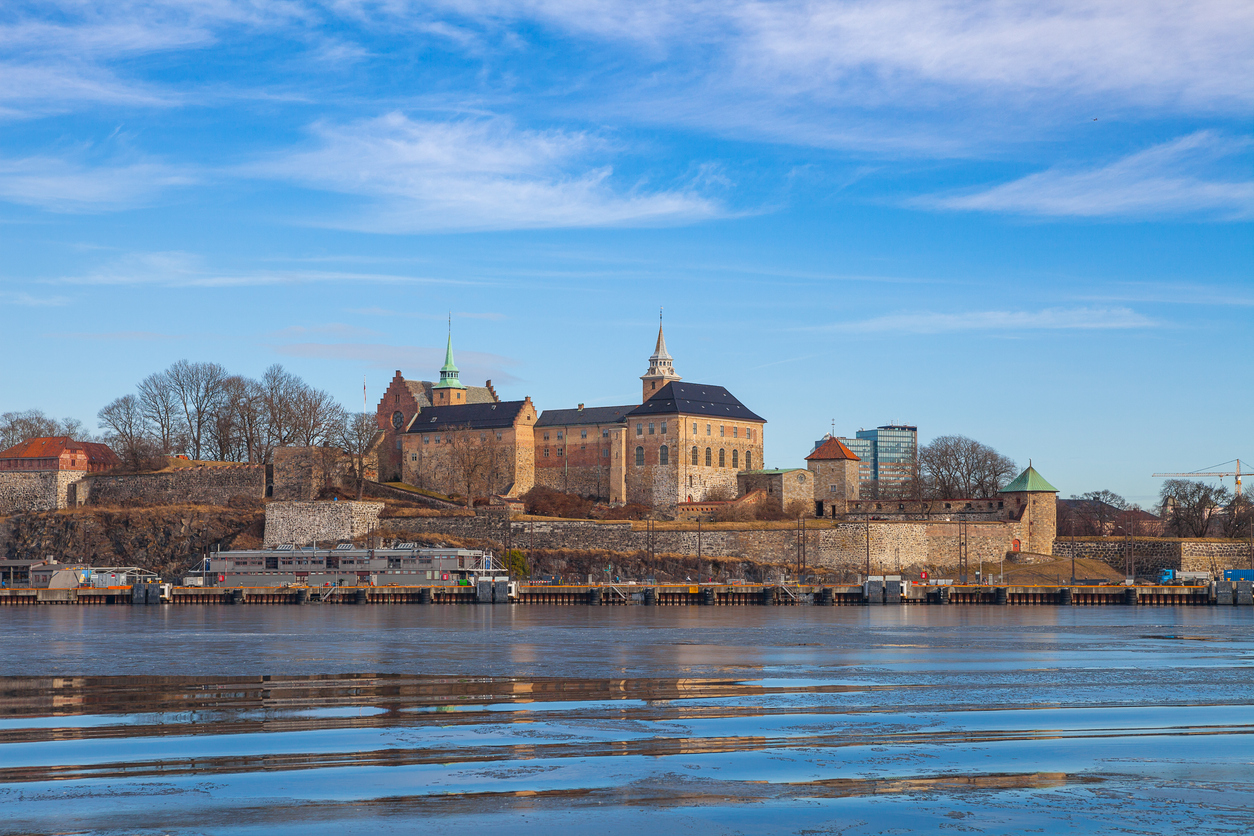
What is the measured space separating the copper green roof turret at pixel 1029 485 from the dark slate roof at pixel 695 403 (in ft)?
71.8

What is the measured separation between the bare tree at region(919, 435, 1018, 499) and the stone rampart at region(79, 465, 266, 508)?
4597 centimetres

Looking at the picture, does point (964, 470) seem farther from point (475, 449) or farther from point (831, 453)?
point (475, 449)

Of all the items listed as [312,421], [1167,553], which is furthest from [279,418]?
[1167,553]

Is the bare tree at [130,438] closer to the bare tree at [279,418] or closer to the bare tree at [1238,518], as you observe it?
the bare tree at [279,418]

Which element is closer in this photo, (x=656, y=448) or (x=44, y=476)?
(x=44, y=476)

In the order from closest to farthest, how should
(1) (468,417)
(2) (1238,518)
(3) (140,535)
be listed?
(3) (140,535), (2) (1238,518), (1) (468,417)

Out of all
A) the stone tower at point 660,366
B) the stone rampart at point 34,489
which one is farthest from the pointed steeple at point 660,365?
the stone rampart at point 34,489

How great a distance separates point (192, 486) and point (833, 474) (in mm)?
41666

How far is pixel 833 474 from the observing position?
92812mm

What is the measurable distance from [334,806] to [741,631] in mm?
30622

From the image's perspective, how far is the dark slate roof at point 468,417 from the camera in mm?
100812

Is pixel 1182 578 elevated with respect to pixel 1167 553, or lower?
lower

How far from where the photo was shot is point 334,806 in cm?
1143

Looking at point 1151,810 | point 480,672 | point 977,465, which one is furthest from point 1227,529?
point 1151,810
